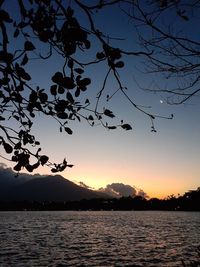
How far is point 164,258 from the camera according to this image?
58156 millimetres


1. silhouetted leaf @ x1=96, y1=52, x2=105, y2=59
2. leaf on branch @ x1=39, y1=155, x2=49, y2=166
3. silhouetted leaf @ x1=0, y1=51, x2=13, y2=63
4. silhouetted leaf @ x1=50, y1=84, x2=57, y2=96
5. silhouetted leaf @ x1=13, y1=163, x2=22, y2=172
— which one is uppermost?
silhouetted leaf @ x1=96, y1=52, x2=105, y2=59

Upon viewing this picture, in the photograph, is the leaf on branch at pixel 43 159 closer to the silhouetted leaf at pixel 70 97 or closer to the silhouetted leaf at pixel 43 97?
the silhouetted leaf at pixel 43 97

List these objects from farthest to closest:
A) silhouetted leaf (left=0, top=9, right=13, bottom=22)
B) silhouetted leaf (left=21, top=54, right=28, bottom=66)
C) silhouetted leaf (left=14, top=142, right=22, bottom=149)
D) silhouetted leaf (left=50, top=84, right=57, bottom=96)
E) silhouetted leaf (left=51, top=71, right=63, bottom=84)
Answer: silhouetted leaf (left=14, top=142, right=22, bottom=149), silhouetted leaf (left=50, top=84, right=57, bottom=96), silhouetted leaf (left=21, top=54, right=28, bottom=66), silhouetted leaf (left=51, top=71, right=63, bottom=84), silhouetted leaf (left=0, top=9, right=13, bottom=22)

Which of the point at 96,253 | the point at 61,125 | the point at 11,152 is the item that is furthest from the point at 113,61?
the point at 96,253

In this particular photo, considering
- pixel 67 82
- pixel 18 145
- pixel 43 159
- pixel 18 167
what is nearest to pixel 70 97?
pixel 67 82

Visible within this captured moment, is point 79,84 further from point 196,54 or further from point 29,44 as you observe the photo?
point 196,54

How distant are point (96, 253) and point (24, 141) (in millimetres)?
59594

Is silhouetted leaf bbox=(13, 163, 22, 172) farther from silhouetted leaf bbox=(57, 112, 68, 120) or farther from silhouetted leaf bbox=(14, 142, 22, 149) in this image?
silhouetted leaf bbox=(57, 112, 68, 120)

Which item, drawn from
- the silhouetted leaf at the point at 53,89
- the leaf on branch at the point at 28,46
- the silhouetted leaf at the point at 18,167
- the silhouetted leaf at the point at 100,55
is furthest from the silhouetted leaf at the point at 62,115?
the leaf on branch at the point at 28,46

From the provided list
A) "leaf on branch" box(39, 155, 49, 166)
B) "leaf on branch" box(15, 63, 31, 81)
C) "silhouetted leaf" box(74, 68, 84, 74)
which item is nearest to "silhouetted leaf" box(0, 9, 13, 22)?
"leaf on branch" box(15, 63, 31, 81)

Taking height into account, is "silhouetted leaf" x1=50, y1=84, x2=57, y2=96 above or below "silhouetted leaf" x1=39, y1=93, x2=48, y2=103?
below

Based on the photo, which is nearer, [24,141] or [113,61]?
[113,61]

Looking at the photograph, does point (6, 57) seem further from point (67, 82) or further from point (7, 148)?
point (7, 148)

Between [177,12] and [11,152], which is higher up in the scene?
[177,12]
